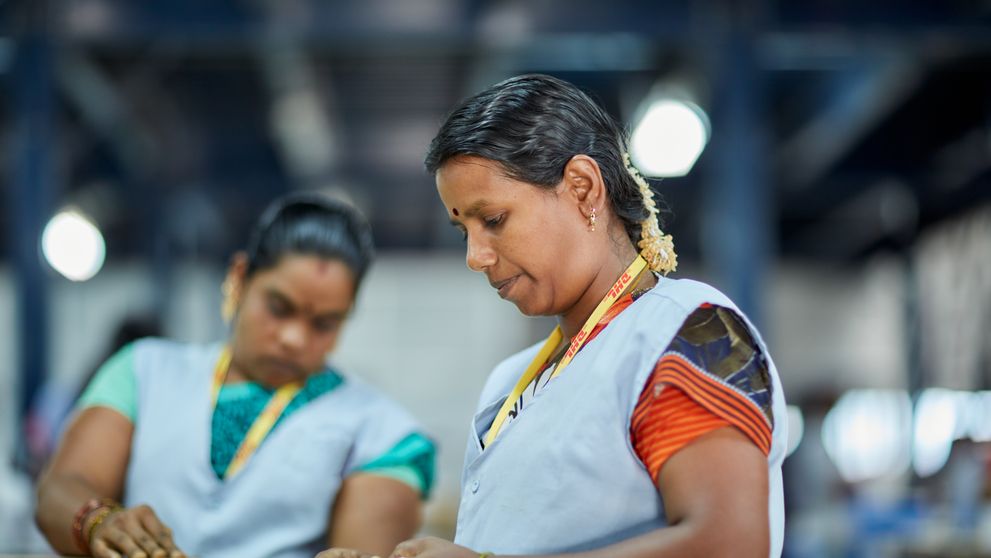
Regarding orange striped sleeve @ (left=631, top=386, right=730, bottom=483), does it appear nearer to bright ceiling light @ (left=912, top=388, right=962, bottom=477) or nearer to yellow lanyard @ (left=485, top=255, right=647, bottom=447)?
yellow lanyard @ (left=485, top=255, right=647, bottom=447)

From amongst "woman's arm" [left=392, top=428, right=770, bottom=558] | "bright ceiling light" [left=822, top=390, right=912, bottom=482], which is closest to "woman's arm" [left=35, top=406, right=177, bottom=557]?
"woman's arm" [left=392, top=428, right=770, bottom=558]

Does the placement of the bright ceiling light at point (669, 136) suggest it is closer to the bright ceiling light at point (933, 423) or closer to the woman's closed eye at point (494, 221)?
the woman's closed eye at point (494, 221)

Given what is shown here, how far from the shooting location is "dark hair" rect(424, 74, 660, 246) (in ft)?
4.55

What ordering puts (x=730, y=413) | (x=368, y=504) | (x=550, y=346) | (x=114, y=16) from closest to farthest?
(x=730, y=413), (x=550, y=346), (x=368, y=504), (x=114, y=16)

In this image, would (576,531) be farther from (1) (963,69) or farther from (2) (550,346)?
(1) (963,69)

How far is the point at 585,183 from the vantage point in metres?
1.42

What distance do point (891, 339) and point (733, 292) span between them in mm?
11672

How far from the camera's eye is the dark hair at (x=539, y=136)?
1.39 meters

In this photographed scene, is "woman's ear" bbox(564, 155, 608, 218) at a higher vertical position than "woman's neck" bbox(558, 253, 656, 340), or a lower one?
higher

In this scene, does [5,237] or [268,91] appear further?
[5,237]

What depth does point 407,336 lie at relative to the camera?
16938mm

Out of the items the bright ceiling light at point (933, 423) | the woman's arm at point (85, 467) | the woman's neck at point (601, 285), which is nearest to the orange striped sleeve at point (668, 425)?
the woman's neck at point (601, 285)

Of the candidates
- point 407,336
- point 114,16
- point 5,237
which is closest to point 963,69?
point 114,16

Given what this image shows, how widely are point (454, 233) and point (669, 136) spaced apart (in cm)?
784
